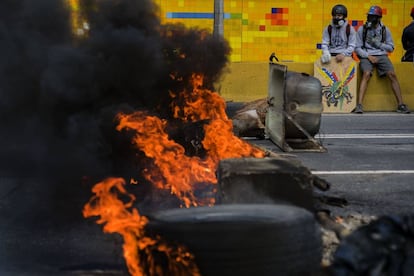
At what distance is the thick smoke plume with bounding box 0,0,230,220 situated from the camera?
6.74 m

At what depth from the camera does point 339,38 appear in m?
15.2

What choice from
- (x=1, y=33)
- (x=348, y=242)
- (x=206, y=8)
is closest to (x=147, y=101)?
(x=1, y=33)

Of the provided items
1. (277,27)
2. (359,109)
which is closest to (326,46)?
(359,109)

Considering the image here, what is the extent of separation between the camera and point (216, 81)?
7.81 m

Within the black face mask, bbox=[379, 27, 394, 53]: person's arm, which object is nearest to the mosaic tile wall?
the black face mask

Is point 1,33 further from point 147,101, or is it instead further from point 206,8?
point 206,8

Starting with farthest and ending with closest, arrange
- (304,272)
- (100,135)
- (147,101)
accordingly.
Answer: (147,101) < (100,135) < (304,272)

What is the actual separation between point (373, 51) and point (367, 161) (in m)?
6.24

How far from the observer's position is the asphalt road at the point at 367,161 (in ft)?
23.9

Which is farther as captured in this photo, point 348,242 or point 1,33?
point 1,33

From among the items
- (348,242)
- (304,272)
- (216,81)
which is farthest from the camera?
(216,81)

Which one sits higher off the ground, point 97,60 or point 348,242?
point 97,60

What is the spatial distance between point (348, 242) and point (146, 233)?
114 cm

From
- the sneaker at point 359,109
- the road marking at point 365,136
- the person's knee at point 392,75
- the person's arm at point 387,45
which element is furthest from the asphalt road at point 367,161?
the person's arm at point 387,45
